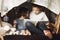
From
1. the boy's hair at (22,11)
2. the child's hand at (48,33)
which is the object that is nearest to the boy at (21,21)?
the boy's hair at (22,11)

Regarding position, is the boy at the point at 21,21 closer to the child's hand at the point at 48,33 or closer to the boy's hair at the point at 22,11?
the boy's hair at the point at 22,11

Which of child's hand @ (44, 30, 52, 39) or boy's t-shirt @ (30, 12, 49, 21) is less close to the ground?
boy's t-shirt @ (30, 12, 49, 21)

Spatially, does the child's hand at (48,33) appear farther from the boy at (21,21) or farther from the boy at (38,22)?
the boy at (21,21)

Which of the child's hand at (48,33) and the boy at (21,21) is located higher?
the boy at (21,21)

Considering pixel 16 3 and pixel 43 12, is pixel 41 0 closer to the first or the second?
pixel 43 12

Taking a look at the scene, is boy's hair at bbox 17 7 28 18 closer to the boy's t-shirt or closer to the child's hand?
the boy's t-shirt

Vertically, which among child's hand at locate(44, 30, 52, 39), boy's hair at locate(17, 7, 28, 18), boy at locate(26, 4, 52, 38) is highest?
boy's hair at locate(17, 7, 28, 18)

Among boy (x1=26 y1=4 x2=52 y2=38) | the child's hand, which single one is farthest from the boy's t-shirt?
the child's hand

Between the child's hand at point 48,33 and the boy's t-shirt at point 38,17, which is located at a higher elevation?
the boy's t-shirt at point 38,17

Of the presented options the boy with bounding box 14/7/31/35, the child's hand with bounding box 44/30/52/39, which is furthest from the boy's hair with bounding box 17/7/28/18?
the child's hand with bounding box 44/30/52/39

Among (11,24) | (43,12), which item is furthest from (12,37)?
(43,12)

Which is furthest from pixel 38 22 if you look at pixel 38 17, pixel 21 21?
pixel 21 21

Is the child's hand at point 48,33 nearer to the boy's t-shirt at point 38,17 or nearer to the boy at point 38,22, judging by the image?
the boy at point 38,22

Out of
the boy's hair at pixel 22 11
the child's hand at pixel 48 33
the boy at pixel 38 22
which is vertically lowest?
the child's hand at pixel 48 33
